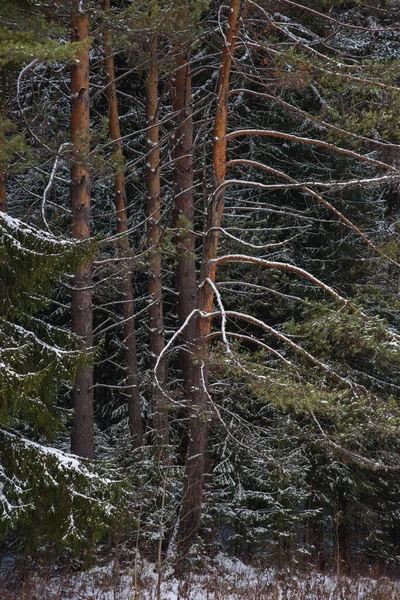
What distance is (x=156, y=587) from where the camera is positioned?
29.5ft

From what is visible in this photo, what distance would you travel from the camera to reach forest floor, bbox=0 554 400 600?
8.73 m

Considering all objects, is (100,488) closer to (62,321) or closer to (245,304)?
(245,304)

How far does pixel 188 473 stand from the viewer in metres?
10.2

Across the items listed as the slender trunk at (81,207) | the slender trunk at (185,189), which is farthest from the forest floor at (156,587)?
the slender trunk at (185,189)

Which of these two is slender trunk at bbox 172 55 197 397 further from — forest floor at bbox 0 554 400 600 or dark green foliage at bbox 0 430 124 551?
dark green foliage at bbox 0 430 124 551

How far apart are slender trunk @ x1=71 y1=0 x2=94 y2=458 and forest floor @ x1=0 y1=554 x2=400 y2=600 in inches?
70.2

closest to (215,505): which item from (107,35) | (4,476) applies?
(4,476)

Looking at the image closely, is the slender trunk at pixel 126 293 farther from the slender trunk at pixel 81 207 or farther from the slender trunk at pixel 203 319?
the slender trunk at pixel 203 319

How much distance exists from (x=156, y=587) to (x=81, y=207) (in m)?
5.23

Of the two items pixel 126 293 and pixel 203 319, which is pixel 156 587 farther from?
pixel 126 293

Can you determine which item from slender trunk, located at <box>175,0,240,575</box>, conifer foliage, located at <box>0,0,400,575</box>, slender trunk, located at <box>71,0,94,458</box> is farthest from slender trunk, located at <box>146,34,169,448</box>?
slender trunk, located at <box>71,0,94,458</box>

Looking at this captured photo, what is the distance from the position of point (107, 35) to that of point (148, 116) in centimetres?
191

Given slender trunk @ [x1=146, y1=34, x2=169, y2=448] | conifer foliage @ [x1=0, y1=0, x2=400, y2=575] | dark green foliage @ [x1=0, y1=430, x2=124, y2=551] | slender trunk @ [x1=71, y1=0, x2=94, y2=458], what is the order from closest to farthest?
1. dark green foliage @ [x1=0, y1=430, x2=124, y2=551]
2. conifer foliage @ [x1=0, y1=0, x2=400, y2=575]
3. slender trunk @ [x1=71, y1=0, x2=94, y2=458]
4. slender trunk @ [x1=146, y1=34, x2=169, y2=448]

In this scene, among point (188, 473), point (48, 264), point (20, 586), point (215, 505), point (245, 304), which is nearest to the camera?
point (48, 264)
